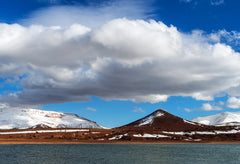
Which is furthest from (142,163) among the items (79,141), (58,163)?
(79,141)

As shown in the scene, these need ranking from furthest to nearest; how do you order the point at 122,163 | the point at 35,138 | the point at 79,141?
the point at 35,138, the point at 79,141, the point at 122,163

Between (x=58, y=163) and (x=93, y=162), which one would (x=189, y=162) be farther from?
(x=58, y=163)

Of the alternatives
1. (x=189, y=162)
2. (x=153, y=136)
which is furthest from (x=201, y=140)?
(x=189, y=162)

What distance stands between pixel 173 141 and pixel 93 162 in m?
134

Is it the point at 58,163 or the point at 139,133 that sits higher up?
the point at 139,133

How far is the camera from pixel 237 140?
199375 millimetres

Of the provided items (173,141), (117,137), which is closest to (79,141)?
(117,137)

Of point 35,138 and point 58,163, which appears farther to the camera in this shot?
point 35,138

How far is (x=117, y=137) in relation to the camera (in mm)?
195500

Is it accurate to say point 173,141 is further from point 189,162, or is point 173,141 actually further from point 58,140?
point 189,162

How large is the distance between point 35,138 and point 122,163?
145 m

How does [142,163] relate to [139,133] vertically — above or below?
below

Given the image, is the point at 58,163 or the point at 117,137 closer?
the point at 58,163

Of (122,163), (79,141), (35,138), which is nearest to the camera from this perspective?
(122,163)
